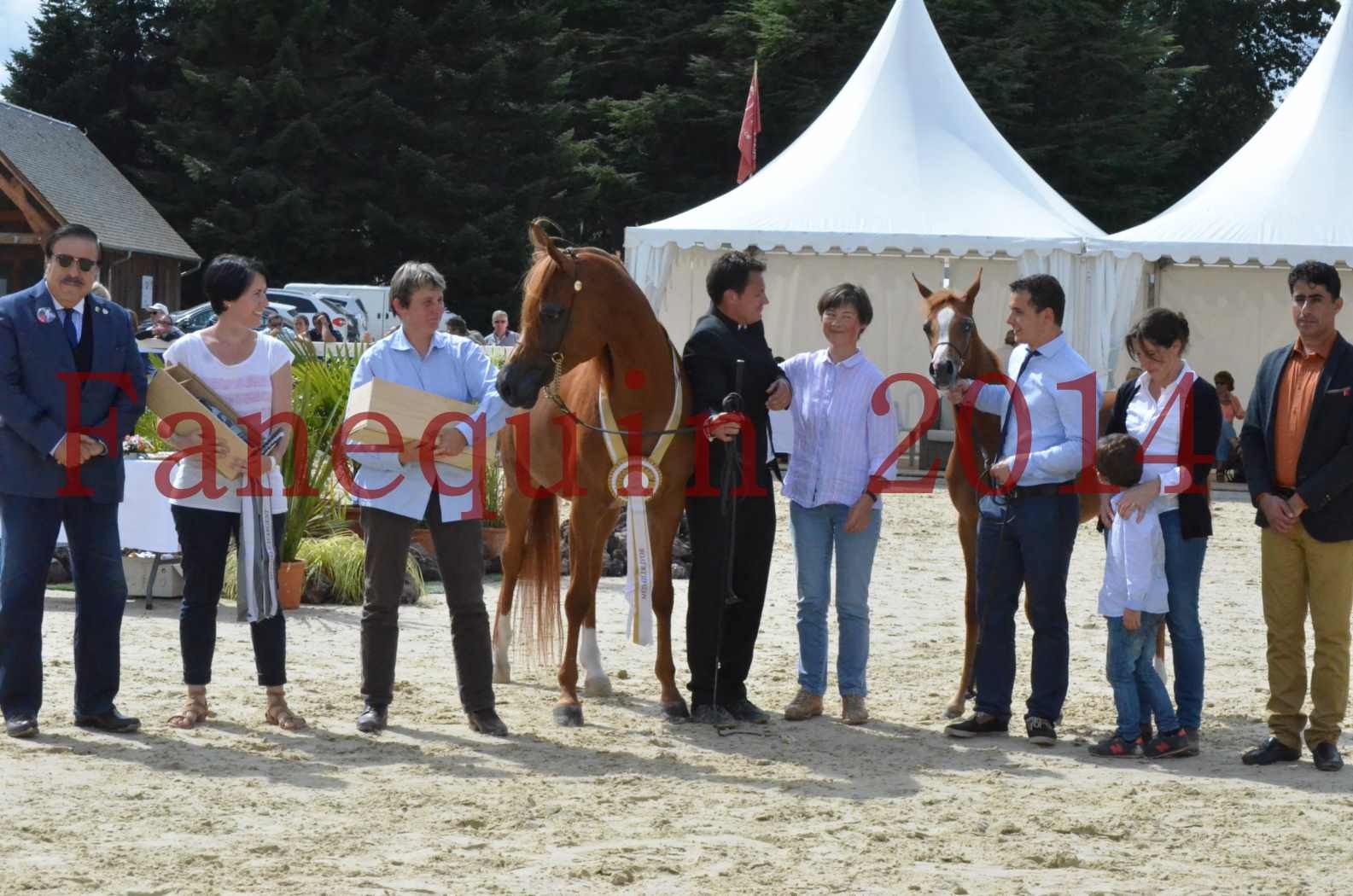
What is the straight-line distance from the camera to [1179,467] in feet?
19.7

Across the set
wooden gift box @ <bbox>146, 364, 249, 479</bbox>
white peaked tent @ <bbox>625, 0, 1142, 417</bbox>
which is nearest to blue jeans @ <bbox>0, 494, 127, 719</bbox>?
wooden gift box @ <bbox>146, 364, 249, 479</bbox>

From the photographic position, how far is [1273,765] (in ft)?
19.7

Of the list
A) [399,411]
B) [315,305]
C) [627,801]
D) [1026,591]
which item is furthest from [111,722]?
[315,305]

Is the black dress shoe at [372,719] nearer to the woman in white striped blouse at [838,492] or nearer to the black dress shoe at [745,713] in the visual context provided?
the black dress shoe at [745,713]

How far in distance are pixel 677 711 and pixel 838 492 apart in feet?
3.65

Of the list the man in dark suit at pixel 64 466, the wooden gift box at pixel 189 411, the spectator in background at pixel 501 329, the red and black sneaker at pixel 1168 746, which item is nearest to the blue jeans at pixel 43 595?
the man in dark suit at pixel 64 466

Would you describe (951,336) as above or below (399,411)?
above

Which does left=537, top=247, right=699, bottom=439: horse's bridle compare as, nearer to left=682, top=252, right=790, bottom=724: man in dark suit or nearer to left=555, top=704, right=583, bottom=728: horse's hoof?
left=682, top=252, right=790, bottom=724: man in dark suit

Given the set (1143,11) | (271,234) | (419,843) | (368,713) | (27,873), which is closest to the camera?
(27,873)

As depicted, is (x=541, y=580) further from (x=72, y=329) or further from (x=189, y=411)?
(x=72, y=329)

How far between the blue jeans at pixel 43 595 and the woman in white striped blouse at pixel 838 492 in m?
2.64

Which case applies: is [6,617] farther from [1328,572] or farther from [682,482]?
[1328,572]

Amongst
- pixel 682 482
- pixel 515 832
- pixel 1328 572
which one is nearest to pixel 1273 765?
pixel 1328 572

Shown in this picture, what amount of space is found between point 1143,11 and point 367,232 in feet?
59.7
